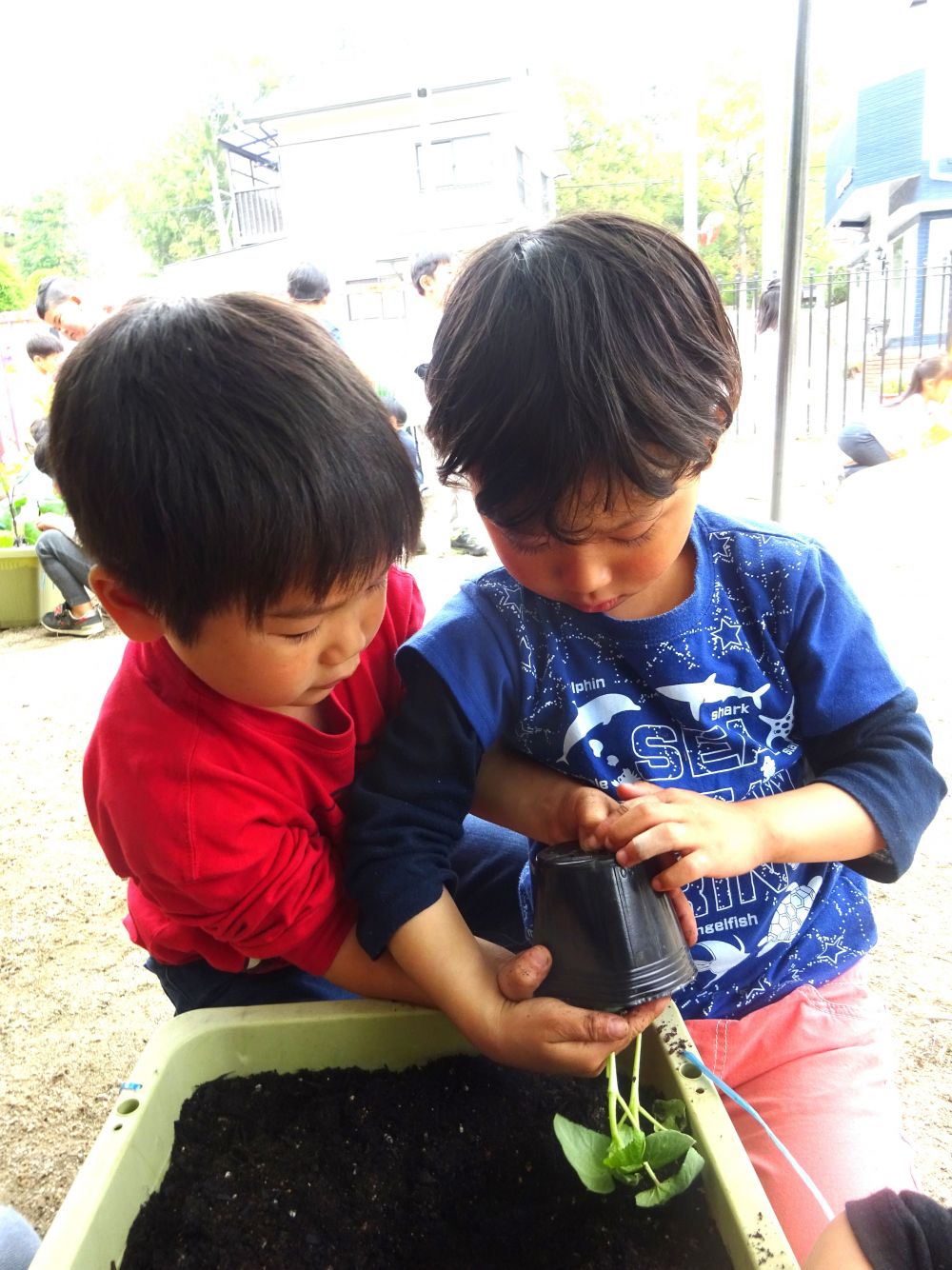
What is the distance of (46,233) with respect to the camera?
20.3m

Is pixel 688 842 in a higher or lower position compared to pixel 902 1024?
higher

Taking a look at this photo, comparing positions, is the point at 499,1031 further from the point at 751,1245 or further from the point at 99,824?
the point at 99,824

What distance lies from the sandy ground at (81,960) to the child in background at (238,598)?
1.89 feet

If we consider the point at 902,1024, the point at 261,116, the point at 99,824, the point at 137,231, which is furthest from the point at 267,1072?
the point at 137,231

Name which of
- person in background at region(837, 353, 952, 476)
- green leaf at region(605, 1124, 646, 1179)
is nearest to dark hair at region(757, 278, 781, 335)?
person in background at region(837, 353, 952, 476)

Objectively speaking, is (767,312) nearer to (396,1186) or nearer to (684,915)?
(684,915)

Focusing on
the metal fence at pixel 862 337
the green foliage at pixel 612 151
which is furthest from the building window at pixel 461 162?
the green foliage at pixel 612 151

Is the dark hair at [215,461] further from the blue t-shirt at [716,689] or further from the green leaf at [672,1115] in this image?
the green leaf at [672,1115]

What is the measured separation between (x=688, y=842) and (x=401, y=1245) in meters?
0.36

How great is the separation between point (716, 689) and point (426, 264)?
332 centimetres

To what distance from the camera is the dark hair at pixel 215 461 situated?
0.61 m

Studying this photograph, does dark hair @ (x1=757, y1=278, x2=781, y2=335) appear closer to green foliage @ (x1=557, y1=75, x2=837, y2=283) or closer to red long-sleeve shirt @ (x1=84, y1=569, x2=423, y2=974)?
red long-sleeve shirt @ (x1=84, y1=569, x2=423, y2=974)

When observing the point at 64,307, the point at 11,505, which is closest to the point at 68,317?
the point at 64,307

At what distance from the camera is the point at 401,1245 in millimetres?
670
